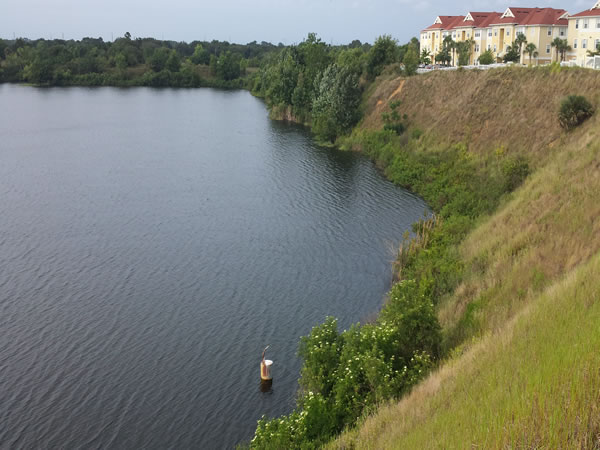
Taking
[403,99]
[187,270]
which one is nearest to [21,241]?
[187,270]

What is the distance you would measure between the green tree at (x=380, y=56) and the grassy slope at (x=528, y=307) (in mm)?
31538

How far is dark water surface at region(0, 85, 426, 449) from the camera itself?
68.2ft

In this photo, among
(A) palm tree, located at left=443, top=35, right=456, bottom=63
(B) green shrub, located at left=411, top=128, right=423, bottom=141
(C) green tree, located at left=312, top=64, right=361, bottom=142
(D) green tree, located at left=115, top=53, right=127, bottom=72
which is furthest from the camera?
(D) green tree, located at left=115, top=53, right=127, bottom=72

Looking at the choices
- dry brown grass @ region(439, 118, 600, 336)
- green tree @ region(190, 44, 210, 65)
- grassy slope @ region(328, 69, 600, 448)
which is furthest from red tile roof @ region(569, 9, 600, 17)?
green tree @ region(190, 44, 210, 65)

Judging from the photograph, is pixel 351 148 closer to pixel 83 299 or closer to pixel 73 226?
pixel 73 226

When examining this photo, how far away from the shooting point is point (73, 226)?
40.1m

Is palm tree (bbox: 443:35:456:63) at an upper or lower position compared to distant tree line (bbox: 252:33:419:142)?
upper

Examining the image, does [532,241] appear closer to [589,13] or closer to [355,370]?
[355,370]

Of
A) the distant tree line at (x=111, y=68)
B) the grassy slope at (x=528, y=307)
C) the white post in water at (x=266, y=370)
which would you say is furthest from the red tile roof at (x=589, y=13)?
the distant tree line at (x=111, y=68)

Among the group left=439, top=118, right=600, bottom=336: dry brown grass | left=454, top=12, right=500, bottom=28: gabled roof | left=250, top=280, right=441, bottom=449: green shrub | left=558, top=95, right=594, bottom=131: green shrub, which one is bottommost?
left=250, top=280, right=441, bottom=449: green shrub

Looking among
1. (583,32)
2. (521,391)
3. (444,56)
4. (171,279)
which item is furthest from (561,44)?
(521,391)

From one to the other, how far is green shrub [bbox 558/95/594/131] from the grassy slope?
1.12 metres

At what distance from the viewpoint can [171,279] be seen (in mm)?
31391

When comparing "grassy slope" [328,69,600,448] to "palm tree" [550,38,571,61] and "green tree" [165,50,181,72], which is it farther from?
"green tree" [165,50,181,72]
